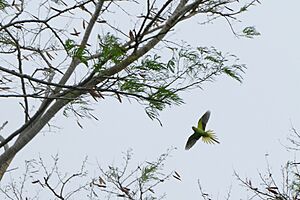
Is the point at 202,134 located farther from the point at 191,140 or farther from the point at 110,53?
the point at 110,53

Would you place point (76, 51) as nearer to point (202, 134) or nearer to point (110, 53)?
point (110, 53)

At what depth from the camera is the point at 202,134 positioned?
145cm

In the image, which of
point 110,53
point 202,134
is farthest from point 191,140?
point 110,53

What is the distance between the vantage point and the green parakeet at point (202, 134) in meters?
1.43

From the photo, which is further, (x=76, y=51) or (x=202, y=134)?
(x=202, y=134)

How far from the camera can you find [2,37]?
1.55 m

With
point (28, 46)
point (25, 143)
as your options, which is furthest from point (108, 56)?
point (25, 143)

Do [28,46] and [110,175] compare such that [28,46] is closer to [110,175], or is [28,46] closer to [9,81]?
[9,81]

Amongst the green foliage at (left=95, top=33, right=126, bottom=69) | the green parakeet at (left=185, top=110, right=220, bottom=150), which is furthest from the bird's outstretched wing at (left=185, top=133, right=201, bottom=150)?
the green foliage at (left=95, top=33, right=126, bottom=69)

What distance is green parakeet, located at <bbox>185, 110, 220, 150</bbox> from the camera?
1.43 metres

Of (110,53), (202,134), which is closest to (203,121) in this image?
(202,134)

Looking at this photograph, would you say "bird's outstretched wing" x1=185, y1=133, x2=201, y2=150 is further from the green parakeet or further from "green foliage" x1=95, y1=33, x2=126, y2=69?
"green foliage" x1=95, y1=33, x2=126, y2=69

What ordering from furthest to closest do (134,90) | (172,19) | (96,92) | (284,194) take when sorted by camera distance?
(284,194), (172,19), (134,90), (96,92)

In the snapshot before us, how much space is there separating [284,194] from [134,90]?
7.36 ft
